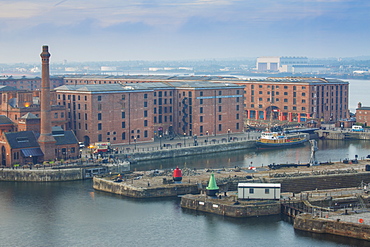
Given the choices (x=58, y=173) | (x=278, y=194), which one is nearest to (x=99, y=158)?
(x=58, y=173)

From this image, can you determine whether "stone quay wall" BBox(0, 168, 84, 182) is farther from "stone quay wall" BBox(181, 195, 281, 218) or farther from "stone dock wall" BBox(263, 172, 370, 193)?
"stone dock wall" BBox(263, 172, 370, 193)

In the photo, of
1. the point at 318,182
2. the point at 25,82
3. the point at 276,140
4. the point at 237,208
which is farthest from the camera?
the point at 25,82

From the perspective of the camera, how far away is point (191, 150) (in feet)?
296

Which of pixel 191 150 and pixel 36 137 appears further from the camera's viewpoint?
pixel 191 150

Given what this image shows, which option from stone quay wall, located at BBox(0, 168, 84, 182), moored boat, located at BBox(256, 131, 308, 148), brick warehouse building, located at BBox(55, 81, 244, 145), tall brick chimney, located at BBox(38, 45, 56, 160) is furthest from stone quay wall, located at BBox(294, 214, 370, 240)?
moored boat, located at BBox(256, 131, 308, 148)

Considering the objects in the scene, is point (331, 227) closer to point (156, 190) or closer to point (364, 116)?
point (156, 190)

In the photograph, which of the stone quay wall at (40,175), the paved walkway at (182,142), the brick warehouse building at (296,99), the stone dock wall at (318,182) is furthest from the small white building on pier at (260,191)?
the brick warehouse building at (296,99)

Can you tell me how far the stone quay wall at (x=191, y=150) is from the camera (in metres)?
84.9

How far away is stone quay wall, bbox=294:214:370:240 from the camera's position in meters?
48.4

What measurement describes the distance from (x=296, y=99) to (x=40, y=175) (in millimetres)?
62254

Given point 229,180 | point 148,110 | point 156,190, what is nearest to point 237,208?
point 156,190

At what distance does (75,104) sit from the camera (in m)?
90.8

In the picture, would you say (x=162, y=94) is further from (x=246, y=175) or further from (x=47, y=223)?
(x=47, y=223)

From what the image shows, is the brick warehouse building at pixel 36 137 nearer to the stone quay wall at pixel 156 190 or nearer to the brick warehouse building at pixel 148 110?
the brick warehouse building at pixel 148 110
